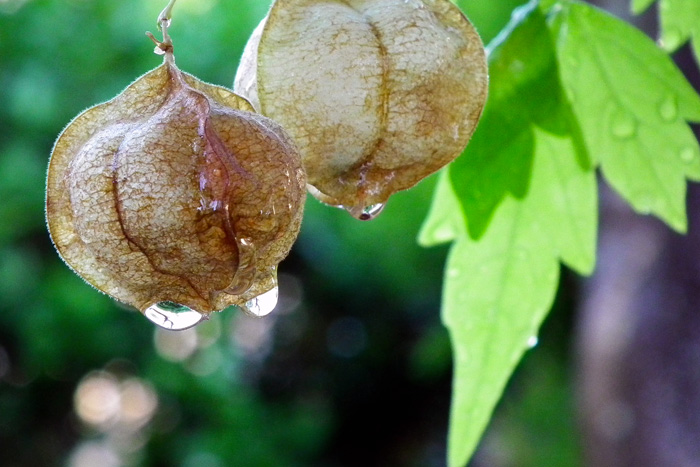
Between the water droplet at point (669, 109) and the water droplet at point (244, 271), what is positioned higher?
the water droplet at point (244, 271)

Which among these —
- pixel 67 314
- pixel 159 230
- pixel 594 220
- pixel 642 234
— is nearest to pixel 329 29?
pixel 159 230

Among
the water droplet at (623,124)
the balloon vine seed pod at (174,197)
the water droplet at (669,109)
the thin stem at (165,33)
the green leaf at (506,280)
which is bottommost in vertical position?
the green leaf at (506,280)

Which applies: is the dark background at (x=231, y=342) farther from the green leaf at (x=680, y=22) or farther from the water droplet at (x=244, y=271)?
the water droplet at (x=244, y=271)

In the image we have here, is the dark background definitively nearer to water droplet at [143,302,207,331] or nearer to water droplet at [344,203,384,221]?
water droplet at [344,203,384,221]

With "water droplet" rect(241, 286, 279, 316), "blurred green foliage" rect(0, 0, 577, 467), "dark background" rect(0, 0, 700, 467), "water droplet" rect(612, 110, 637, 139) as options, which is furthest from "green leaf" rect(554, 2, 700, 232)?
"blurred green foliage" rect(0, 0, 577, 467)

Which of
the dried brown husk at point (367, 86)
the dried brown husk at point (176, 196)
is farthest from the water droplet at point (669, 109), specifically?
the dried brown husk at point (176, 196)

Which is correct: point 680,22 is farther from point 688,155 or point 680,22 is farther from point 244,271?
point 244,271

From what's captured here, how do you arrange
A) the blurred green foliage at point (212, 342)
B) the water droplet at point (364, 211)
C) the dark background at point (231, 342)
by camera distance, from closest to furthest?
the water droplet at point (364, 211), the dark background at point (231, 342), the blurred green foliage at point (212, 342)
